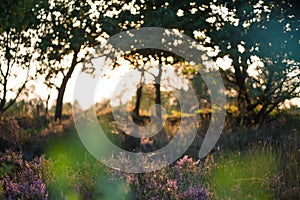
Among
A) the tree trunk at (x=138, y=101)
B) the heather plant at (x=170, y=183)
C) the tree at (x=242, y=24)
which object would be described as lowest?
the heather plant at (x=170, y=183)

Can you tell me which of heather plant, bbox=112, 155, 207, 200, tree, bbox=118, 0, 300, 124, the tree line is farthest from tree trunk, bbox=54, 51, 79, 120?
heather plant, bbox=112, 155, 207, 200

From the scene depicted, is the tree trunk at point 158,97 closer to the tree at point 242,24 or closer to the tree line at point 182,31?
the tree line at point 182,31

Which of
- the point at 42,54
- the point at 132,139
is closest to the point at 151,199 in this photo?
the point at 132,139

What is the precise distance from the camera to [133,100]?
16891 millimetres

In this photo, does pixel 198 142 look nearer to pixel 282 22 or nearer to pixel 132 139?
pixel 132 139

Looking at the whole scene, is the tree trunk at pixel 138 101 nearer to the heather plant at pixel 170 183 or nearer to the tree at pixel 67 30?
the tree at pixel 67 30

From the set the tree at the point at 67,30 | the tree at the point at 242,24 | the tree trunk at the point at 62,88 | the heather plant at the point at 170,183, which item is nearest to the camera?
the heather plant at the point at 170,183

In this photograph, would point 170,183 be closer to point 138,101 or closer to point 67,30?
point 67,30

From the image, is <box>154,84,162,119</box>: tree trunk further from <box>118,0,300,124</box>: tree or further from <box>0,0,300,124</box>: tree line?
<box>118,0,300,124</box>: tree

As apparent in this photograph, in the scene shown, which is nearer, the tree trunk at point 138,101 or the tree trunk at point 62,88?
the tree trunk at point 62,88

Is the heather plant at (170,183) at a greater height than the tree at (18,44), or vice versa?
the tree at (18,44)

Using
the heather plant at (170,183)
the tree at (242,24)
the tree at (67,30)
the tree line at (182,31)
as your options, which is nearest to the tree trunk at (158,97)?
the tree line at (182,31)

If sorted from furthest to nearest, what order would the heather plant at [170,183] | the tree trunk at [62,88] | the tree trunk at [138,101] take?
the tree trunk at [138,101] → the tree trunk at [62,88] → the heather plant at [170,183]

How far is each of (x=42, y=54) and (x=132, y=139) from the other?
12.6 feet
